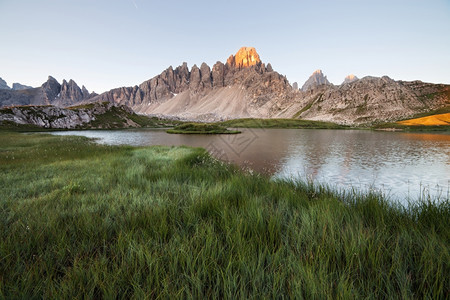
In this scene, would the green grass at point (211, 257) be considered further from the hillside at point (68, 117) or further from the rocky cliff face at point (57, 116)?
the rocky cliff face at point (57, 116)

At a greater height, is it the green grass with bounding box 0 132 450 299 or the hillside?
the hillside

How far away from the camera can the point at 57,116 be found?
10662 cm

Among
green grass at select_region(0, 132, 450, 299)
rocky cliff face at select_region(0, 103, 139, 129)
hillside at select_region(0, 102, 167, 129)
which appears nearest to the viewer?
green grass at select_region(0, 132, 450, 299)

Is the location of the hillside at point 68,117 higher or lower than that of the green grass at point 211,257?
higher

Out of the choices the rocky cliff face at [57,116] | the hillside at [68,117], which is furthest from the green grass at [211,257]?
the rocky cliff face at [57,116]

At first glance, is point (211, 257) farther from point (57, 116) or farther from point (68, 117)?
point (68, 117)

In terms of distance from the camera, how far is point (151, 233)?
3264 millimetres

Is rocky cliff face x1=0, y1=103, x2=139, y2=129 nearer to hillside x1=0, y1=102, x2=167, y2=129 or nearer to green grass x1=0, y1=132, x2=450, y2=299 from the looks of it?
hillside x1=0, y1=102, x2=167, y2=129

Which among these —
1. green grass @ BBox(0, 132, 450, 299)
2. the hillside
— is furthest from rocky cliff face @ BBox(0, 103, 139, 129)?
green grass @ BBox(0, 132, 450, 299)

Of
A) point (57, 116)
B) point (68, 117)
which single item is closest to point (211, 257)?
point (57, 116)

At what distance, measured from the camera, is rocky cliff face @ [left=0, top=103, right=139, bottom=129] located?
89625mm

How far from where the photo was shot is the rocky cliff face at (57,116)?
294 feet

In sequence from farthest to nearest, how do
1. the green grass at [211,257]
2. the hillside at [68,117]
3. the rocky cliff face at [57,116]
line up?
1. the rocky cliff face at [57,116]
2. the hillside at [68,117]
3. the green grass at [211,257]

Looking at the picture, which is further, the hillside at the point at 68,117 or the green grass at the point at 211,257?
the hillside at the point at 68,117
